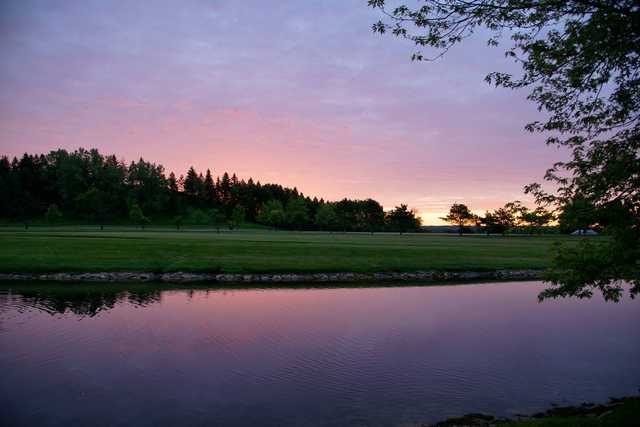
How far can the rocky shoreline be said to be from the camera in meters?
36.1

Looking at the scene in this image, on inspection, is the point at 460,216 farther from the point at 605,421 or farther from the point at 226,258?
the point at 605,421

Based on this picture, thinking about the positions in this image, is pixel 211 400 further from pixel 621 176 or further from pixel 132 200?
pixel 132 200

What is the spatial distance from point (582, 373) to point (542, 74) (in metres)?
11.2

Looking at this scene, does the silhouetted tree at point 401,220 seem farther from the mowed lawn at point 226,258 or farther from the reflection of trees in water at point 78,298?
the reflection of trees in water at point 78,298

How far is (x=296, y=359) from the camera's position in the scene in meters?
16.5

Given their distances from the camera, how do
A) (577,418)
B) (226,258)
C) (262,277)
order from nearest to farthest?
(577,418) < (262,277) < (226,258)

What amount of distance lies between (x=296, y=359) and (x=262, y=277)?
22.9 m

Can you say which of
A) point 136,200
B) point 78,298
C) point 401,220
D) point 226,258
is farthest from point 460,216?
point 78,298

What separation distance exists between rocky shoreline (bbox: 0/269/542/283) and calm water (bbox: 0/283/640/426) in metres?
7.97

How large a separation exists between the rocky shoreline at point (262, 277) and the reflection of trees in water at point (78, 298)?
484 centimetres

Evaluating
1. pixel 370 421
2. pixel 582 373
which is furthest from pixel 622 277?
pixel 370 421

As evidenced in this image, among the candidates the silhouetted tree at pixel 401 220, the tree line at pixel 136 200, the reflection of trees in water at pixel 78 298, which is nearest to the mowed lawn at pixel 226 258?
the reflection of trees in water at pixel 78 298

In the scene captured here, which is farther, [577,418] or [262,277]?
[262,277]

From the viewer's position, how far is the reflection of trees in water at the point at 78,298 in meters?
24.8
